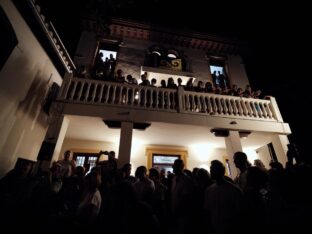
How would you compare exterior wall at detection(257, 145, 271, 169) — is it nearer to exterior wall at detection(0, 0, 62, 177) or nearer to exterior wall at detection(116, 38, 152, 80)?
exterior wall at detection(116, 38, 152, 80)

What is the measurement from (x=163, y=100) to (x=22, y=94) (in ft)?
14.7

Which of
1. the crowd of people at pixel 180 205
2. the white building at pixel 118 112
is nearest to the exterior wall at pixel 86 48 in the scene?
the white building at pixel 118 112

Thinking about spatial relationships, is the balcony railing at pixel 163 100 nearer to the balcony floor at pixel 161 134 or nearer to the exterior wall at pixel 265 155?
the balcony floor at pixel 161 134

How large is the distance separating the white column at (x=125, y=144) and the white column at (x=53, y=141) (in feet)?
6.03

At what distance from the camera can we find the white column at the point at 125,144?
530cm

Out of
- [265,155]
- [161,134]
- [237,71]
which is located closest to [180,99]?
[161,134]

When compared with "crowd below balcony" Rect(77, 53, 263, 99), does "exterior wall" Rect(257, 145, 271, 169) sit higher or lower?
lower

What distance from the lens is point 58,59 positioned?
6957 mm

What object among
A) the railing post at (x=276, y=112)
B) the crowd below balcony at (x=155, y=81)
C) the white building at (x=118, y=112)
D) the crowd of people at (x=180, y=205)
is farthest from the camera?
the railing post at (x=276, y=112)

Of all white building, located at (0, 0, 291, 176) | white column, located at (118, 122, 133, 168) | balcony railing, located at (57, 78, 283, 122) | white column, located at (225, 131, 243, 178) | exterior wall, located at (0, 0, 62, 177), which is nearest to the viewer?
exterior wall, located at (0, 0, 62, 177)

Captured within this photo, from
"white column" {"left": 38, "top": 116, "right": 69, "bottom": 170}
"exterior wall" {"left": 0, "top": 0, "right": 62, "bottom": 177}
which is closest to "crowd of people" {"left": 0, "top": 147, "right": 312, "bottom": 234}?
"white column" {"left": 38, "top": 116, "right": 69, "bottom": 170}

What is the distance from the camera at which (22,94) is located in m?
5.28

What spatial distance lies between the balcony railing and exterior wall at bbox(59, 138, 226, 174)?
2454mm

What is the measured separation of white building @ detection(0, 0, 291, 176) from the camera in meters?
5.09
